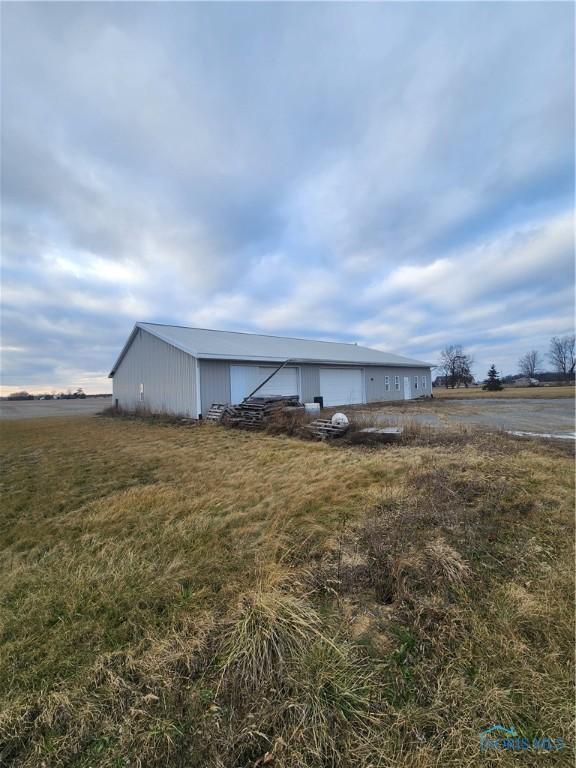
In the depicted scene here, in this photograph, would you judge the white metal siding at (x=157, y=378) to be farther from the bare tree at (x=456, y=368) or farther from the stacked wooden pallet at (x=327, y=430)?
→ the bare tree at (x=456, y=368)

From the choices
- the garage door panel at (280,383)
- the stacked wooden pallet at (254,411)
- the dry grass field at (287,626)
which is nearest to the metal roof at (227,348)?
the garage door panel at (280,383)

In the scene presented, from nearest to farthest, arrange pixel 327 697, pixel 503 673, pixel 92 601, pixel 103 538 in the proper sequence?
pixel 327 697 → pixel 503 673 → pixel 92 601 → pixel 103 538

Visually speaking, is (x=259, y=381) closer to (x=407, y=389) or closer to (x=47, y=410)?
(x=407, y=389)

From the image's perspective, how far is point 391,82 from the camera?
25.8 ft

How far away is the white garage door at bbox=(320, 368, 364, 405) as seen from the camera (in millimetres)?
19219

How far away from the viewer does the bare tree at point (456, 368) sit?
208 feet

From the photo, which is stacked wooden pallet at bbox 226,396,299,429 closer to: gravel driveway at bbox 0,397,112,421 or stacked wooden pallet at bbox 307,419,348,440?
stacked wooden pallet at bbox 307,419,348,440

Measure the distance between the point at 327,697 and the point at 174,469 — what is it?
5.08 metres

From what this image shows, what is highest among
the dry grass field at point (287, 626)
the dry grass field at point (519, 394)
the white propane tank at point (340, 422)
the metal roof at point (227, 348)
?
the metal roof at point (227, 348)

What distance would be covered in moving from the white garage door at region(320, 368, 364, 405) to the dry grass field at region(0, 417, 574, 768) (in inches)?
573

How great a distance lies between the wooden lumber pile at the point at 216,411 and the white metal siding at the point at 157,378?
2.37 ft

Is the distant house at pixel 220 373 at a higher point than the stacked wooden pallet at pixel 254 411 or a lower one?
higher

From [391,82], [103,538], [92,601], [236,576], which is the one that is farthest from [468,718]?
[391,82]

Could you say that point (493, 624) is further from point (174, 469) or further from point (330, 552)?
point (174, 469)
